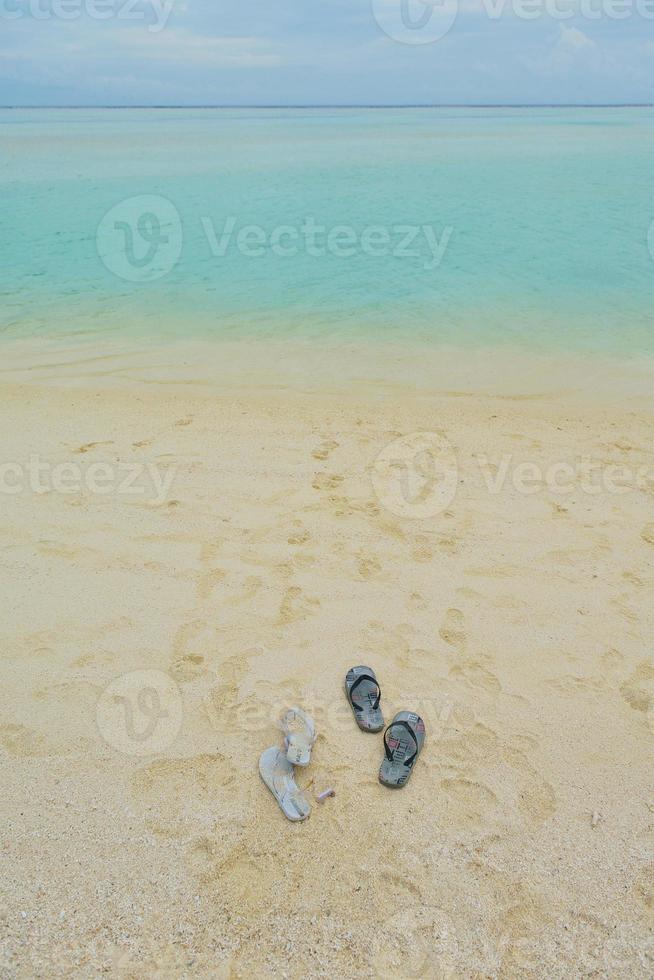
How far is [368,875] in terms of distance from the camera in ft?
9.03

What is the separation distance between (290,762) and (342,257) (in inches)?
492

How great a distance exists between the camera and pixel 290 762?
3137mm

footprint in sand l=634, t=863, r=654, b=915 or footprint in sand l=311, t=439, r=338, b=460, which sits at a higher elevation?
footprint in sand l=311, t=439, r=338, b=460

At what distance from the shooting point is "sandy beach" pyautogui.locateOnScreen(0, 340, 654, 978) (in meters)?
2.59

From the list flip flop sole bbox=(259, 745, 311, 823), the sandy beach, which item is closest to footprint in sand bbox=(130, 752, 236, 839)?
the sandy beach

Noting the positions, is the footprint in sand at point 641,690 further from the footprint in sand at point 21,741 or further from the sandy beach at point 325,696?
the footprint in sand at point 21,741

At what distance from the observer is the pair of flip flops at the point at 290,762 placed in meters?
2.99

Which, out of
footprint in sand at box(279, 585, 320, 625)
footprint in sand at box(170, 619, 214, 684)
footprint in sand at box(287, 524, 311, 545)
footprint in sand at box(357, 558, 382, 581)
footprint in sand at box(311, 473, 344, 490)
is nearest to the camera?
footprint in sand at box(170, 619, 214, 684)

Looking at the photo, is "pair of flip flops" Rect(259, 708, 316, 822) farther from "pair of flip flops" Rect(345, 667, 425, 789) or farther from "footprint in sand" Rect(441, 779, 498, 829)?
"footprint in sand" Rect(441, 779, 498, 829)

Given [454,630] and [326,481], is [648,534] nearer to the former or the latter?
[454,630]

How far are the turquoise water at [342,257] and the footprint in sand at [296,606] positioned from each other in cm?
613

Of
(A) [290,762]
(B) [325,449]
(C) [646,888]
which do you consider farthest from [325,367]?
(C) [646,888]

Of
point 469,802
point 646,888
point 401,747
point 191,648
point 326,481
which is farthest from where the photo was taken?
point 326,481

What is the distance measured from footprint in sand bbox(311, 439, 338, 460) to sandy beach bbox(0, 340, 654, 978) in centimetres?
3
